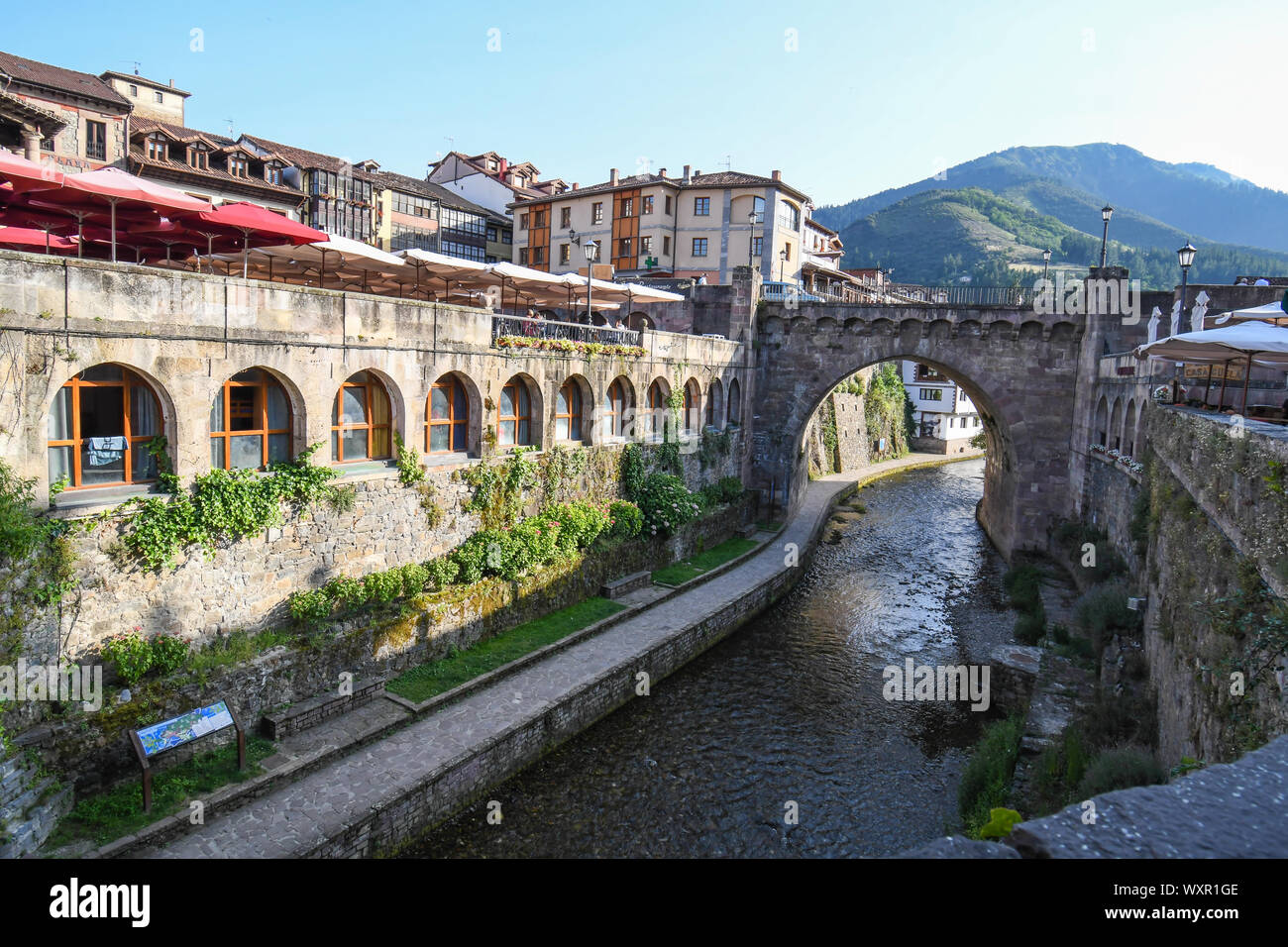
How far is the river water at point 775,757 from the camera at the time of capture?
12312mm

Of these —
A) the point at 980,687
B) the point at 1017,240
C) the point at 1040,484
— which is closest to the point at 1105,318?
the point at 1040,484

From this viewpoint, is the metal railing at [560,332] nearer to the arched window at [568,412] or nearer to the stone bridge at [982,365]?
the arched window at [568,412]

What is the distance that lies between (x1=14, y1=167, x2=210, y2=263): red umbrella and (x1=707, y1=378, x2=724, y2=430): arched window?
18.2 m

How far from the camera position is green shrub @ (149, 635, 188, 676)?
38.1ft

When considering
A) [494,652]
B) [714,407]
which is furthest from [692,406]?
[494,652]

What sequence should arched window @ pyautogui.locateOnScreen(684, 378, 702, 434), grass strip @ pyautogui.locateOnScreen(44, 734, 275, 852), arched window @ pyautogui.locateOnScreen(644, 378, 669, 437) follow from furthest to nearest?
arched window @ pyautogui.locateOnScreen(684, 378, 702, 434) < arched window @ pyautogui.locateOnScreen(644, 378, 669, 437) < grass strip @ pyautogui.locateOnScreen(44, 734, 275, 852)

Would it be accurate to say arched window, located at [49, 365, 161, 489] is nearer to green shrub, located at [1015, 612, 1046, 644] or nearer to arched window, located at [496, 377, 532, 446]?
arched window, located at [496, 377, 532, 446]

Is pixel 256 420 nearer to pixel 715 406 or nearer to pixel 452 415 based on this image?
pixel 452 415

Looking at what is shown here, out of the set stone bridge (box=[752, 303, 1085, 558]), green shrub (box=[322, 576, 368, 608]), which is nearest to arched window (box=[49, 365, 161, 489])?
green shrub (box=[322, 576, 368, 608])

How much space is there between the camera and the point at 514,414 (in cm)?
1933

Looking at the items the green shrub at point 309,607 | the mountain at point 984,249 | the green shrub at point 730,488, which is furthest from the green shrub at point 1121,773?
the mountain at point 984,249

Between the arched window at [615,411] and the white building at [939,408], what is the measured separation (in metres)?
43.5


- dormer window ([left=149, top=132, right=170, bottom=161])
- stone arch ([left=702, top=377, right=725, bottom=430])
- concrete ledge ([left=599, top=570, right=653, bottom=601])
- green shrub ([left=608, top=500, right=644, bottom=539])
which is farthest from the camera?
dormer window ([left=149, top=132, right=170, bottom=161])
